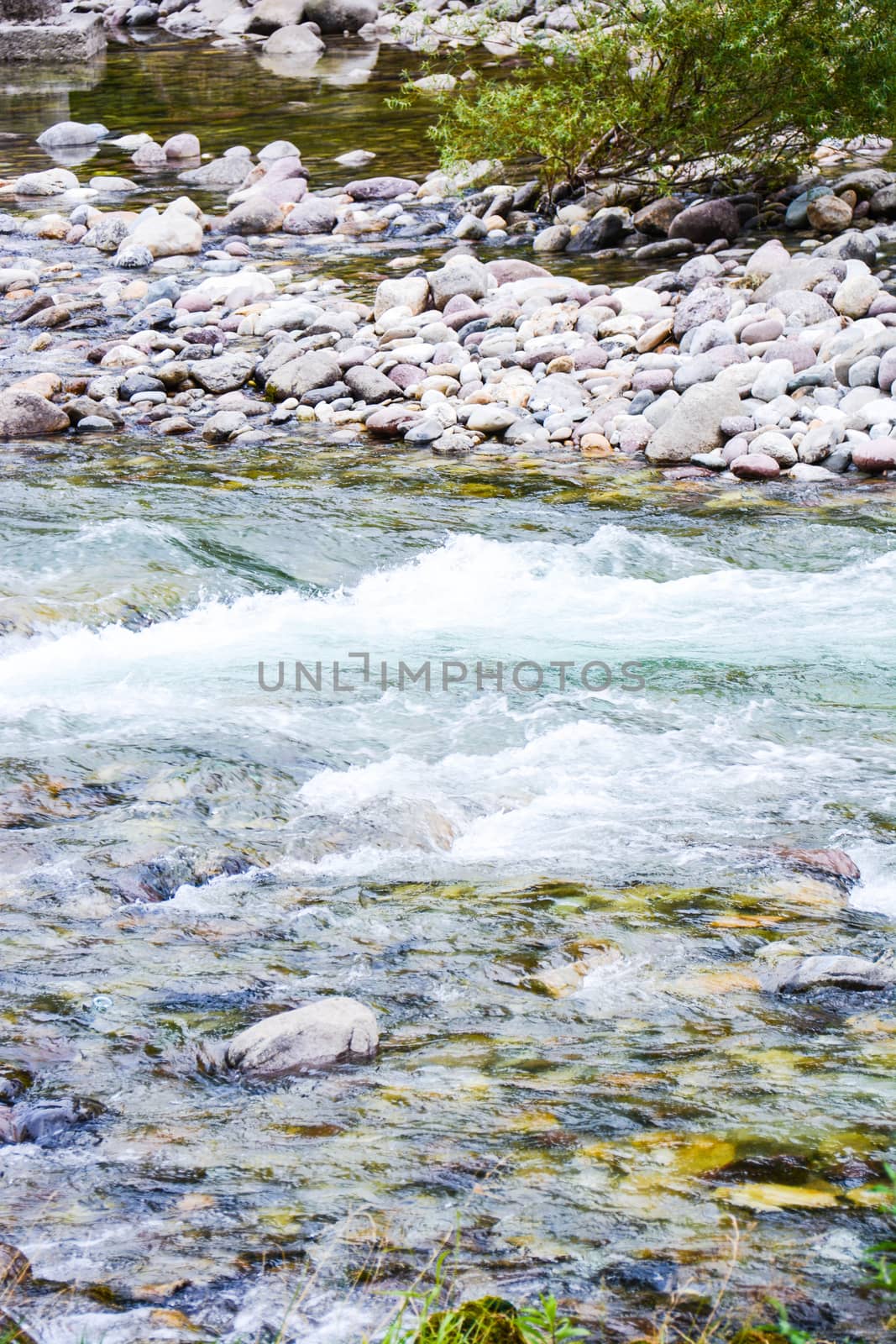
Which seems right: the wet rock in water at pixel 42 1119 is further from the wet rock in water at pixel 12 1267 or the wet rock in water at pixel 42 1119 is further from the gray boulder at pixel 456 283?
the gray boulder at pixel 456 283

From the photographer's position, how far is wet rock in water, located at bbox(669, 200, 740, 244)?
12.3m

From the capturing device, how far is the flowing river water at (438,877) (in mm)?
2330

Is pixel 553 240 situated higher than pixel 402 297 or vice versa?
pixel 553 240

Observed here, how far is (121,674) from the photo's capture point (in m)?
5.73

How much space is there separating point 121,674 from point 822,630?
10.1ft

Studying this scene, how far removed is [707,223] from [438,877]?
32.0ft

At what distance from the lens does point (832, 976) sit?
327cm

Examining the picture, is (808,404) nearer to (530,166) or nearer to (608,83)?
(608,83)

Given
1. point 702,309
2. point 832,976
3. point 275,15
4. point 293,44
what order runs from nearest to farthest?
point 832,976 < point 702,309 < point 293,44 < point 275,15

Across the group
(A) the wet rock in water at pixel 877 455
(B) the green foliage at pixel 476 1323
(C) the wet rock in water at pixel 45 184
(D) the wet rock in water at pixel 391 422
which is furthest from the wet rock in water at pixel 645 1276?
(C) the wet rock in water at pixel 45 184

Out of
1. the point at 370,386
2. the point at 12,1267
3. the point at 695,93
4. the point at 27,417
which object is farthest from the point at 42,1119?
the point at 695,93

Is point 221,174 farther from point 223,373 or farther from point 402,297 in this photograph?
point 223,373

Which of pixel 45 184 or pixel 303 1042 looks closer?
pixel 303 1042

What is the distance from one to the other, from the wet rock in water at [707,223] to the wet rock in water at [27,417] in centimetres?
620
